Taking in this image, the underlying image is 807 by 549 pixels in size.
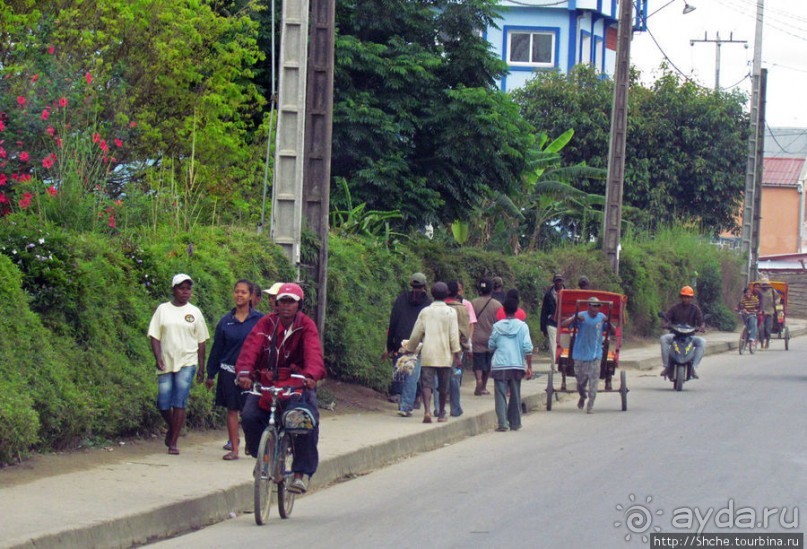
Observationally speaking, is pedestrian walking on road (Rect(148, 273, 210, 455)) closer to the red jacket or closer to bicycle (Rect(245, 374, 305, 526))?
the red jacket

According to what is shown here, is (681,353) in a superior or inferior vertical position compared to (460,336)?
inferior

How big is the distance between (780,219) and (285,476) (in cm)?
6266

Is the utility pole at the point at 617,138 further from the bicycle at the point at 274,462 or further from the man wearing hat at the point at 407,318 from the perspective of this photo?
the bicycle at the point at 274,462

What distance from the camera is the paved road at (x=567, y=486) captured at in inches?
344

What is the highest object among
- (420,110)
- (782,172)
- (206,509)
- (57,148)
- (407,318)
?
(782,172)

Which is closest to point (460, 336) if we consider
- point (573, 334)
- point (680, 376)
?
point (573, 334)

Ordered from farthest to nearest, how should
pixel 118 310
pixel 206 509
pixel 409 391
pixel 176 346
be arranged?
1. pixel 409 391
2. pixel 118 310
3. pixel 176 346
4. pixel 206 509

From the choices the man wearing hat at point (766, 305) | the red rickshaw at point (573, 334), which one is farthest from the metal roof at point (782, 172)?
the red rickshaw at point (573, 334)

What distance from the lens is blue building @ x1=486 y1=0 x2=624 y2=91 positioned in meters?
51.8

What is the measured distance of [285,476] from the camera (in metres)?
9.20

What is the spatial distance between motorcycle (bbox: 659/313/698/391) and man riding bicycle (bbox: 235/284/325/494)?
11.6 m

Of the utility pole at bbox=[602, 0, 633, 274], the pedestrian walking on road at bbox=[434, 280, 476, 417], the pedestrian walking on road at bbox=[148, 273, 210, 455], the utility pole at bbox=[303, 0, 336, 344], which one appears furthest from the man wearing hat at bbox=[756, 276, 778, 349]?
the pedestrian walking on road at bbox=[148, 273, 210, 455]

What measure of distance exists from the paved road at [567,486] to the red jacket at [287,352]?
120 centimetres

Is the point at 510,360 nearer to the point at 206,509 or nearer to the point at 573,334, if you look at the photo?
the point at 573,334
